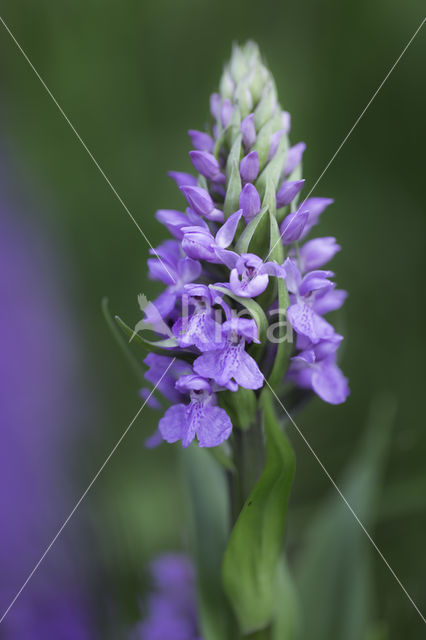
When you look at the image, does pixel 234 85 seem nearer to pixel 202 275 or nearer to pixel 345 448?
pixel 202 275

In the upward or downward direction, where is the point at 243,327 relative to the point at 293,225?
downward

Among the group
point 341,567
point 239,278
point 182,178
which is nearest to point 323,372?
point 239,278

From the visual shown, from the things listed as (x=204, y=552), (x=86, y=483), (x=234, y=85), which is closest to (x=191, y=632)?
(x=204, y=552)

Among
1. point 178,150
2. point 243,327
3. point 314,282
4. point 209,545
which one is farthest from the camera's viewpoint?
point 178,150

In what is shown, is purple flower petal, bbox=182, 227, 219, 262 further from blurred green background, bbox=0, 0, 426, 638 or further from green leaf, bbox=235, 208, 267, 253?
blurred green background, bbox=0, 0, 426, 638

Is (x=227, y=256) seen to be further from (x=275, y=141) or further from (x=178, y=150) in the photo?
(x=178, y=150)

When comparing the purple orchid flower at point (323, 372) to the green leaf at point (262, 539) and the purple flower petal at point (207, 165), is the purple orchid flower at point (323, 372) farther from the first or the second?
the purple flower petal at point (207, 165)
